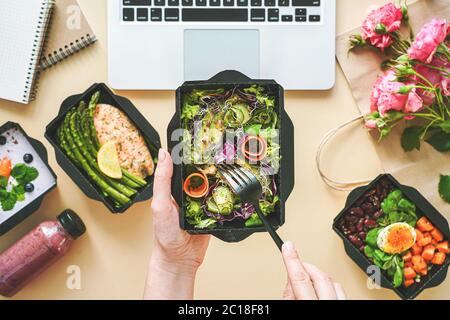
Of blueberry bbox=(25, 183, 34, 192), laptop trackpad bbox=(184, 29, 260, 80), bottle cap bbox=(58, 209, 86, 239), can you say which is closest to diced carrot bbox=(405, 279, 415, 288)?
laptop trackpad bbox=(184, 29, 260, 80)

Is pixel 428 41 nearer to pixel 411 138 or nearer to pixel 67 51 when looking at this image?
pixel 411 138

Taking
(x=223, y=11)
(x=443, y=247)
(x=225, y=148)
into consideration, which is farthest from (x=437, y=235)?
(x=223, y=11)

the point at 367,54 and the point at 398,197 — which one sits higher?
the point at 367,54

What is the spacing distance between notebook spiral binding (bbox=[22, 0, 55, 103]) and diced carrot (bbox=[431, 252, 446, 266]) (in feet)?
2.55

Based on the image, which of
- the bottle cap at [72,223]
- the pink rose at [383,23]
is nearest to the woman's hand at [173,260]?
the bottle cap at [72,223]

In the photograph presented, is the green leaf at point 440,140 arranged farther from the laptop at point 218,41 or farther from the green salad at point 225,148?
the green salad at point 225,148

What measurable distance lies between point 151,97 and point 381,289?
1.80 ft

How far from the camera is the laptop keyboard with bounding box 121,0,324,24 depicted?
3.23 feet

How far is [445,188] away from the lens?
1.04 m

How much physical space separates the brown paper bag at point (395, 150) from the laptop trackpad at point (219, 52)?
0.16 m

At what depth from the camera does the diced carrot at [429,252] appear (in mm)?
1024

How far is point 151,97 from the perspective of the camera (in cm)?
103
